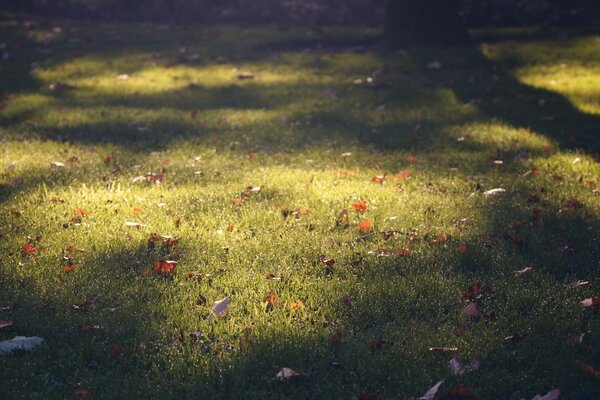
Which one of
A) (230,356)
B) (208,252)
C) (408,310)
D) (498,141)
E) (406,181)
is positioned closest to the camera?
(230,356)

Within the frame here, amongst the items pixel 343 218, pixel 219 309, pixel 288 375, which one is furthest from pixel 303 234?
pixel 288 375

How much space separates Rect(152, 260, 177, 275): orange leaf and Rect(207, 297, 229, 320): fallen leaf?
55 centimetres

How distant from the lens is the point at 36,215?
17.7 feet

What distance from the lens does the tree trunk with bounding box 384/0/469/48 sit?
1252cm

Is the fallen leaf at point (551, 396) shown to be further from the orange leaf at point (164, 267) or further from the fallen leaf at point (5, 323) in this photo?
the fallen leaf at point (5, 323)

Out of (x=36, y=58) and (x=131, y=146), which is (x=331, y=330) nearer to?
(x=131, y=146)

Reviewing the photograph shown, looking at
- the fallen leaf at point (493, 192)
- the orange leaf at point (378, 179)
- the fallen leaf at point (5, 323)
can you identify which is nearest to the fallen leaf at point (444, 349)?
the fallen leaf at point (5, 323)

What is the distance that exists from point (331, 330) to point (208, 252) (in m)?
1.30

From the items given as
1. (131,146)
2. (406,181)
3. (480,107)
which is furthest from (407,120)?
(131,146)

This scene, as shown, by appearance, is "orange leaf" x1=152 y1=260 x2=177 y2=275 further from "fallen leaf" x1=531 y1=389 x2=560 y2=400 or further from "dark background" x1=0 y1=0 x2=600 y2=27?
"dark background" x1=0 y1=0 x2=600 y2=27

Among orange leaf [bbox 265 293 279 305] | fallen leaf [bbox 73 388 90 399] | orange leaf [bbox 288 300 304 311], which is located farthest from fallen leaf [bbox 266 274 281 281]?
fallen leaf [bbox 73 388 90 399]

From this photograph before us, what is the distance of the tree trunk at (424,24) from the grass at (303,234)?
91.4 inches

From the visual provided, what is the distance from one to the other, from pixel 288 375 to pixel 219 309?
78 cm

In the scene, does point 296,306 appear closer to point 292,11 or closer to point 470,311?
point 470,311
